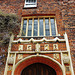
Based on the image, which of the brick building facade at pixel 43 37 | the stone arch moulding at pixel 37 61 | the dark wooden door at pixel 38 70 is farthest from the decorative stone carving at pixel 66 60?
the dark wooden door at pixel 38 70

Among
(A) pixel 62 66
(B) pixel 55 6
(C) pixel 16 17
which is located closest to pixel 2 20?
(C) pixel 16 17

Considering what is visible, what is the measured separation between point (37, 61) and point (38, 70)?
19.8 inches

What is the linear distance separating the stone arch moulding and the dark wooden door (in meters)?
0.27

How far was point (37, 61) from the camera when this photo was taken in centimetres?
485

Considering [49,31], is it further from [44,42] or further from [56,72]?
[56,72]

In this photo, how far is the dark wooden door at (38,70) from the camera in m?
4.75

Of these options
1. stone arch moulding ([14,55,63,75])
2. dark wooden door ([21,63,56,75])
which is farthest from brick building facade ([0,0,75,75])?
dark wooden door ([21,63,56,75])

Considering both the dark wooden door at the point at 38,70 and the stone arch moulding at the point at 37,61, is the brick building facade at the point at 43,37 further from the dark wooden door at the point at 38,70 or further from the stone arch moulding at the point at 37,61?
the dark wooden door at the point at 38,70

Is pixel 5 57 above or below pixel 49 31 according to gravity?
below

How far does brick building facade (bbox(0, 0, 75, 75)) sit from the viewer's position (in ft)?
14.4

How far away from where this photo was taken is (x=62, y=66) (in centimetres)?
416

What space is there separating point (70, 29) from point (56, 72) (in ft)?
8.73

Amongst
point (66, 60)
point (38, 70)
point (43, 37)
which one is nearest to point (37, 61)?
point (38, 70)

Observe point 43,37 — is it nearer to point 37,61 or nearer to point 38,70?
point 37,61
